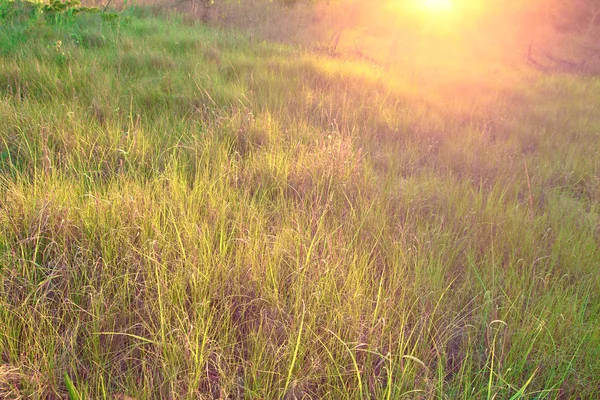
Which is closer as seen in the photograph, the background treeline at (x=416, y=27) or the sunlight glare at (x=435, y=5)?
Result: the background treeline at (x=416, y=27)

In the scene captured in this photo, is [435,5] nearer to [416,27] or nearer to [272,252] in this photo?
[416,27]

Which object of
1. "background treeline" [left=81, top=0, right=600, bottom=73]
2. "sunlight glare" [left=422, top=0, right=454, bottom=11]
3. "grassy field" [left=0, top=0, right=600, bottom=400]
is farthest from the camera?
"sunlight glare" [left=422, top=0, right=454, bottom=11]

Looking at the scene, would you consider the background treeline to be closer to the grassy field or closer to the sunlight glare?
the sunlight glare

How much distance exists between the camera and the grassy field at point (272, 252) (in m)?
1.09

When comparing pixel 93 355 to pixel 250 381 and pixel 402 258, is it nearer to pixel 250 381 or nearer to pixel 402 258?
pixel 250 381

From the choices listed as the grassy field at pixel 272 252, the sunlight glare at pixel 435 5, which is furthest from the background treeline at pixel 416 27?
the grassy field at pixel 272 252

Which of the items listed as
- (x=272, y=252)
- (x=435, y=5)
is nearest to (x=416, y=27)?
(x=435, y=5)

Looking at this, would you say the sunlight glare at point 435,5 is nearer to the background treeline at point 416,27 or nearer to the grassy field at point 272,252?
the background treeline at point 416,27

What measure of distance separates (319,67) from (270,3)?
5.58 metres

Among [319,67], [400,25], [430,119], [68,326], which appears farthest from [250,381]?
[400,25]

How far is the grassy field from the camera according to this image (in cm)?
109

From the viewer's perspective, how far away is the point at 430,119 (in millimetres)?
3633

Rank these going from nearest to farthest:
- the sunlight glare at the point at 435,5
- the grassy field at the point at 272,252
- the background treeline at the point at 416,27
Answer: the grassy field at the point at 272,252 < the background treeline at the point at 416,27 < the sunlight glare at the point at 435,5

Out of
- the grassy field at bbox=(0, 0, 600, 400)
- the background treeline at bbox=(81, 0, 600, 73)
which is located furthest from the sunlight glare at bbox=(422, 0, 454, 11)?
the grassy field at bbox=(0, 0, 600, 400)
